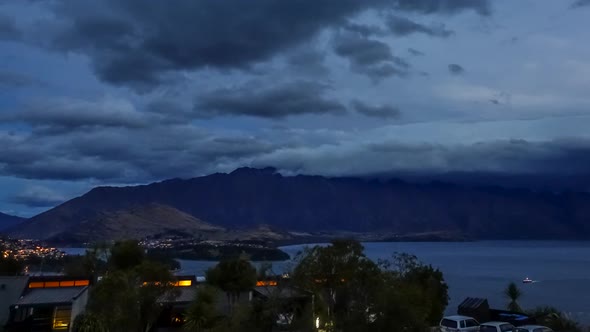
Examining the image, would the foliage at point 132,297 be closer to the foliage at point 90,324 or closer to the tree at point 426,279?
the foliage at point 90,324

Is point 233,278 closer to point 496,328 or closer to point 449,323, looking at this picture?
point 449,323

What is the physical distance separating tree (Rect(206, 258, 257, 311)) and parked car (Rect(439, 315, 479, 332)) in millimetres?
15101

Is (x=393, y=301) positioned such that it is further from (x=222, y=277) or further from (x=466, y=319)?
(x=222, y=277)

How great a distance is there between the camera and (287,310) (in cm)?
2642

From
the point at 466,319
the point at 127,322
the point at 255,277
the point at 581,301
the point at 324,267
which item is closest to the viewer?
the point at 324,267

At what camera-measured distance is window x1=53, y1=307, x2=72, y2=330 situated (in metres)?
37.6

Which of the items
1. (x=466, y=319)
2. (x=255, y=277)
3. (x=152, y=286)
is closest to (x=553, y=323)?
(x=466, y=319)

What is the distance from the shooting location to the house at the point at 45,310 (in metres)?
37.3

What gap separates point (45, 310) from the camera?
125 ft

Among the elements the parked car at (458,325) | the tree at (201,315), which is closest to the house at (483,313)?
the parked car at (458,325)

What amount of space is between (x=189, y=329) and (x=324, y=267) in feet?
46.2

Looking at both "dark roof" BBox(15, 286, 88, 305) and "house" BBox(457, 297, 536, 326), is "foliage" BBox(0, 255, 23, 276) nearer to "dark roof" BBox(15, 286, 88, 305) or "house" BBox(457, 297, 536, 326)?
"dark roof" BBox(15, 286, 88, 305)

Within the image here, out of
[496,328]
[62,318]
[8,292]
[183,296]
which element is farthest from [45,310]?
[496,328]

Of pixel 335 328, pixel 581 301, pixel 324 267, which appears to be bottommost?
pixel 581 301
